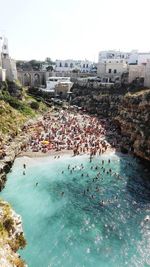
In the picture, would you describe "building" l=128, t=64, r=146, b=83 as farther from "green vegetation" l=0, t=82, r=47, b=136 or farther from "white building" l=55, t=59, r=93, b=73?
"white building" l=55, t=59, r=93, b=73

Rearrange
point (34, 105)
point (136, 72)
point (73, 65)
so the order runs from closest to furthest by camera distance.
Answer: point (34, 105)
point (136, 72)
point (73, 65)

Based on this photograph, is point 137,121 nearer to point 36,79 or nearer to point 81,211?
point 81,211

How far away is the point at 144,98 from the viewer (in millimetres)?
52375

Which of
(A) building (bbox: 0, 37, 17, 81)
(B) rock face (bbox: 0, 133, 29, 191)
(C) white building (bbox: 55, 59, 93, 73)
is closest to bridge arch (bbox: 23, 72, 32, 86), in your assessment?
(A) building (bbox: 0, 37, 17, 81)

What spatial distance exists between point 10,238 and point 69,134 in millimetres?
42683

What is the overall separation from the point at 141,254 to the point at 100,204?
8682 mm

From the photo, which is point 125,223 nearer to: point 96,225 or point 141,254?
point 96,225

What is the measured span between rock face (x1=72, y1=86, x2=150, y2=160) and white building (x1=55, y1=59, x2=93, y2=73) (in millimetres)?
33415

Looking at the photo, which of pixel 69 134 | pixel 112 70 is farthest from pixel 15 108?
pixel 112 70

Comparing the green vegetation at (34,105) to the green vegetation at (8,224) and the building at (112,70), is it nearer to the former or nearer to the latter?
the building at (112,70)

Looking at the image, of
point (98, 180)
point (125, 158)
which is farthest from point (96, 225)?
point (125, 158)

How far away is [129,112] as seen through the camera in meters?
56.6

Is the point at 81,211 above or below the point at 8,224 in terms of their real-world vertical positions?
below

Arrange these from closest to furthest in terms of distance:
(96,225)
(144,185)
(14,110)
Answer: (96,225), (144,185), (14,110)
